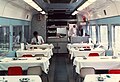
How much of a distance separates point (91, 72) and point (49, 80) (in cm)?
335

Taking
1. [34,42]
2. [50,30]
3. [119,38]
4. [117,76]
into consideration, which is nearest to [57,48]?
[50,30]

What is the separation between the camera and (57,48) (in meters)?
21.0

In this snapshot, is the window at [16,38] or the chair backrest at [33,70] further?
the window at [16,38]

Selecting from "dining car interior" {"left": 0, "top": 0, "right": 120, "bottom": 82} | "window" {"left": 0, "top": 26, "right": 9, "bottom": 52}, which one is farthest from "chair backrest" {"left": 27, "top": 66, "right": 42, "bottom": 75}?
"window" {"left": 0, "top": 26, "right": 9, "bottom": 52}

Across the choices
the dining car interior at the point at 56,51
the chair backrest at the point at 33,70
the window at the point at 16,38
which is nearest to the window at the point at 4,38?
the dining car interior at the point at 56,51

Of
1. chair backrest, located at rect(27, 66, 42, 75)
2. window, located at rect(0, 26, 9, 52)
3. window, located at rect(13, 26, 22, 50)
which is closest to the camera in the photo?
chair backrest, located at rect(27, 66, 42, 75)

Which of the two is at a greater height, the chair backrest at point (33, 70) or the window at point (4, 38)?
the window at point (4, 38)

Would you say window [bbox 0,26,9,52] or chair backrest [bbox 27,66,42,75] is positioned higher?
window [bbox 0,26,9,52]

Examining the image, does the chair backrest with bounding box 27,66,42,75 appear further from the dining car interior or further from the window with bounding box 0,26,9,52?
the window with bounding box 0,26,9,52

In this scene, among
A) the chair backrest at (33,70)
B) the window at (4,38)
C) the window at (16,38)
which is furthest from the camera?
the window at (16,38)

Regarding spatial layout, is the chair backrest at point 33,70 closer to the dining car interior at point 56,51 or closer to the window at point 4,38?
the dining car interior at point 56,51

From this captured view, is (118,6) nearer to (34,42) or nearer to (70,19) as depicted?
(34,42)

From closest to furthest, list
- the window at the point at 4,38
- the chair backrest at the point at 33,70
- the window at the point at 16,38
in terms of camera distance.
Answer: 1. the chair backrest at the point at 33,70
2. the window at the point at 4,38
3. the window at the point at 16,38

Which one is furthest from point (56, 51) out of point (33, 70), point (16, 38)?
point (33, 70)
